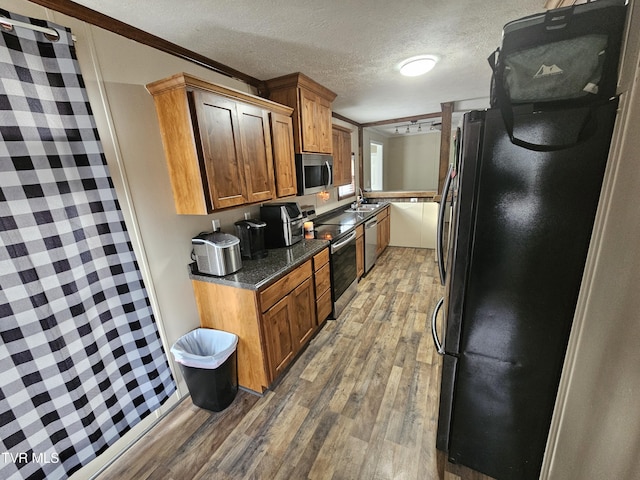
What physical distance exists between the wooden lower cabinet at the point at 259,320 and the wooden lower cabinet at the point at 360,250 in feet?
4.84

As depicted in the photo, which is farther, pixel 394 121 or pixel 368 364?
pixel 394 121

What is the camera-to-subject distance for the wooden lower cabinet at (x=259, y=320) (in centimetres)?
175

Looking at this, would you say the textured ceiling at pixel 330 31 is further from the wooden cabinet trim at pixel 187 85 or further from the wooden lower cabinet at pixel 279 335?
the wooden lower cabinet at pixel 279 335

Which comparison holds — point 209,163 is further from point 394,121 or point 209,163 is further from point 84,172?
point 394,121

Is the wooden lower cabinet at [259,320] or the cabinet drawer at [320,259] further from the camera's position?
the cabinet drawer at [320,259]

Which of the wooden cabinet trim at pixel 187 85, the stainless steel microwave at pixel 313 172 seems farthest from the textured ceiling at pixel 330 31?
the stainless steel microwave at pixel 313 172

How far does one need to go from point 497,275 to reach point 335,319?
1941 mm

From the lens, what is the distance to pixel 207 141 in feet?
5.36

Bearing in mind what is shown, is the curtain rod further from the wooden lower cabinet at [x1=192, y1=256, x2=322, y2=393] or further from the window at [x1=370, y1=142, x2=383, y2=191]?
the window at [x1=370, y1=142, x2=383, y2=191]

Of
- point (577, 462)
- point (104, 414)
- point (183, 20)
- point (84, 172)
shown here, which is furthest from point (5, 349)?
point (577, 462)

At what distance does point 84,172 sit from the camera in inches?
51.7

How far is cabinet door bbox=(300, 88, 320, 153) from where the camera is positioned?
8.09 ft

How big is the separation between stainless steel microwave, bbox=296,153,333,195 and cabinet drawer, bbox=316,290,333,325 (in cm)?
105

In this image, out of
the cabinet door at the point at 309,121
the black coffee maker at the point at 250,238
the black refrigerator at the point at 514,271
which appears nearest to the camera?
the black refrigerator at the point at 514,271
